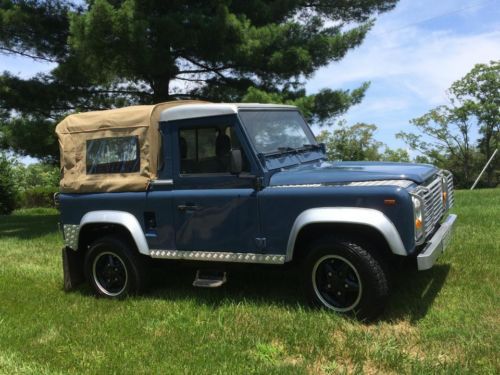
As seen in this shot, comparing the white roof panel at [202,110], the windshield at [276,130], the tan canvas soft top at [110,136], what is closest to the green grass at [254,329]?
the tan canvas soft top at [110,136]

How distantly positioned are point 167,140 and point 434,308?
3.09 m

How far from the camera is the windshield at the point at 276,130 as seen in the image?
17.4 ft

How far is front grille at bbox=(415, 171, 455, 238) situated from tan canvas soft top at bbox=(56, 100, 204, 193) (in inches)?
107

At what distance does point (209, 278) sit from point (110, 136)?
6.37 ft

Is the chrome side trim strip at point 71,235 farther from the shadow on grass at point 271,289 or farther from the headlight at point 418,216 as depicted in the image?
the headlight at point 418,216

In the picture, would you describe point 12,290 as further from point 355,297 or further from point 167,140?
point 355,297

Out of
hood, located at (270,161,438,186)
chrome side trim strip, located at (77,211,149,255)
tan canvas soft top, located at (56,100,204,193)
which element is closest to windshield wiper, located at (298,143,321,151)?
hood, located at (270,161,438,186)

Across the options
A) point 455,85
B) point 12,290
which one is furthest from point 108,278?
point 455,85

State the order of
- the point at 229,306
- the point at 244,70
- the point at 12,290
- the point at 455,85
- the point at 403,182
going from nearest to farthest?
the point at 403,182 → the point at 229,306 → the point at 12,290 → the point at 244,70 → the point at 455,85

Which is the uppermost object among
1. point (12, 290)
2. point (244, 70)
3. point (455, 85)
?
point (455, 85)

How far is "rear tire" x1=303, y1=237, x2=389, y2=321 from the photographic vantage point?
4625mm

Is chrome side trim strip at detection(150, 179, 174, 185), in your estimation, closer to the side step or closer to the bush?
the side step

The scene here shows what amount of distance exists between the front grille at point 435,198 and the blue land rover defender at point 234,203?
2 centimetres

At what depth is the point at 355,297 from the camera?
482 cm
